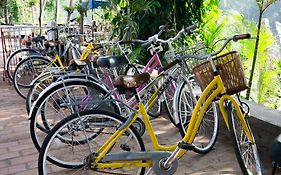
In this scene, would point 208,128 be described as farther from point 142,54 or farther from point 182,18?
point 182,18

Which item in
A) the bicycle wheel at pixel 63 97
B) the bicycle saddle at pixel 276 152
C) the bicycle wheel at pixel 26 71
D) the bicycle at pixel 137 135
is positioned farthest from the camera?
the bicycle wheel at pixel 26 71

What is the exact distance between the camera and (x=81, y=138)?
8.46 feet

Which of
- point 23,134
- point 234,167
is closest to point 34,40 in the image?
point 23,134

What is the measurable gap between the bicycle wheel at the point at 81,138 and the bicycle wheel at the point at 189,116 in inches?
23.8

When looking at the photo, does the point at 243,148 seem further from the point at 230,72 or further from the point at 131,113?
the point at 131,113

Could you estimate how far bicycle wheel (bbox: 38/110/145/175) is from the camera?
2.04m

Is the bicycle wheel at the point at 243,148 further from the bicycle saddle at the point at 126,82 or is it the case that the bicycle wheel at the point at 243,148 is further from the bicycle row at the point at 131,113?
the bicycle saddle at the point at 126,82

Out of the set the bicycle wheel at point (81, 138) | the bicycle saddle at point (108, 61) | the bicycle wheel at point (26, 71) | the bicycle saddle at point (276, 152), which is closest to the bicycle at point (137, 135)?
the bicycle wheel at point (81, 138)

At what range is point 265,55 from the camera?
4.23m

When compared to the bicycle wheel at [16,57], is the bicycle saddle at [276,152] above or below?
above

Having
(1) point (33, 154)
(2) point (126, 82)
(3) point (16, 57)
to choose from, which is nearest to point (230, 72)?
(2) point (126, 82)

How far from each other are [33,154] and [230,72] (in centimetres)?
190

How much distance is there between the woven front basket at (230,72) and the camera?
2.08 metres

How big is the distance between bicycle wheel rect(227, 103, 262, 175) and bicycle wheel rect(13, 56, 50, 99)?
3.28 metres
